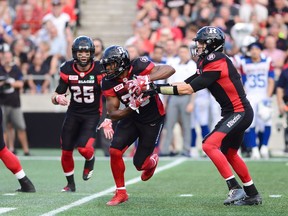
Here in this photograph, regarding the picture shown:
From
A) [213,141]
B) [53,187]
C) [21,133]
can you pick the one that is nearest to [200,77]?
[213,141]

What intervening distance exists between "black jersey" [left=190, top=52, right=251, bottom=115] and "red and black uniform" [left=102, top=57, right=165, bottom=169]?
670 millimetres

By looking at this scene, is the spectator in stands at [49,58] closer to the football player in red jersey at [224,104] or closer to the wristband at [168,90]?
the football player in red jersey at [224,104]

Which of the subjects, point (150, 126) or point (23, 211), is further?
point (150, 126)

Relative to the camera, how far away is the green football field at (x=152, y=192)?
8.50m

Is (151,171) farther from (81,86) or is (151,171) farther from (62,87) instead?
(62,87)

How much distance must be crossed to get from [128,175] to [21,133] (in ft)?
13.1

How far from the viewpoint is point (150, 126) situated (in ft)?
30.9

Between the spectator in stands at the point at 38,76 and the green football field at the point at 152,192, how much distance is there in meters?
3.38

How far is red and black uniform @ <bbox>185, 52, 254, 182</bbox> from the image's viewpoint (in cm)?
873

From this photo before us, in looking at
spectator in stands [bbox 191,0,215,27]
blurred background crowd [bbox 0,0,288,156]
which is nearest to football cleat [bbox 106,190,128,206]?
blurred background crowd [bbox 0,0,288,156]

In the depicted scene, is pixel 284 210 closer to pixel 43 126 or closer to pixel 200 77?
pixel 200 77

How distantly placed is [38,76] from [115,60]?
8.95 meters

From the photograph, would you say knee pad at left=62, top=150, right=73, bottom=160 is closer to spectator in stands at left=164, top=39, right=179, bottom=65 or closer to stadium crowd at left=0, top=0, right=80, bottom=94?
spectator in stands at left=164, top=39, right=179, bottom=65

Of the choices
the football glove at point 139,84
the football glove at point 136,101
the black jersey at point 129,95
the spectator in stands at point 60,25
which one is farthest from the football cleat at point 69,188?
the spectator in stands at point 60,25
